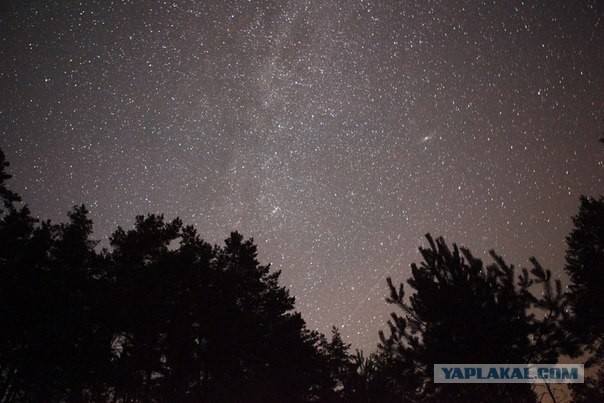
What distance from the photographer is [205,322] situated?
59.5 ft

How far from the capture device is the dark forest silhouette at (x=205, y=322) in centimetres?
973

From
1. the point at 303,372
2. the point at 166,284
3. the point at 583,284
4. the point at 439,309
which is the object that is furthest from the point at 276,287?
the point at 583,284

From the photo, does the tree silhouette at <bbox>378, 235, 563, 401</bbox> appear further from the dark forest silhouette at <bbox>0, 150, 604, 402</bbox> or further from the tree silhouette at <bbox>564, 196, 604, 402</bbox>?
the tree silhouette at <bbox>564, 196, 604, 402</bbox>

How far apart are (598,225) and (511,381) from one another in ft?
39.8

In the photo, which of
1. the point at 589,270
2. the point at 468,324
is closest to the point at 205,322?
the point at 468,324

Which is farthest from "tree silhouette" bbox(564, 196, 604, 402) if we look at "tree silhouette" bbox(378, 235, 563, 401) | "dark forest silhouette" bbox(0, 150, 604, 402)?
"tree silhouette" bbox(378, 235, 563, 401)

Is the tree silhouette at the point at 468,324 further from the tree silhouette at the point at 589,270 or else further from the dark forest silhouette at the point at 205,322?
the tree silhouette at the point at 589,270

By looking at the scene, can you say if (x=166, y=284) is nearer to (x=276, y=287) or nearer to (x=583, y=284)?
(x=276, y=287)

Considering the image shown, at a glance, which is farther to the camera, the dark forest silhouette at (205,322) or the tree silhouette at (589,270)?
the tree silhouette at (589,270)

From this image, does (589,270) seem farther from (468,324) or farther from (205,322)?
(205,322)

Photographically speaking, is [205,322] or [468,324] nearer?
[468,324]

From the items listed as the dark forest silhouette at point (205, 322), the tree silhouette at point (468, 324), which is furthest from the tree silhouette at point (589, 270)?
the tree silhouette at point (468, 324)

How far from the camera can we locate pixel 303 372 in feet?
75.9

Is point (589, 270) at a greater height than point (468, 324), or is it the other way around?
point (589, 270)
